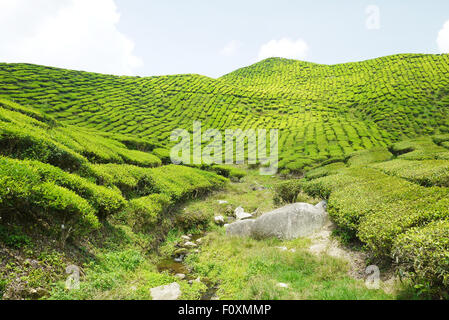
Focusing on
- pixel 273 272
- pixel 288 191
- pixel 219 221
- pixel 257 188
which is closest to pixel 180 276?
pixel 273 272

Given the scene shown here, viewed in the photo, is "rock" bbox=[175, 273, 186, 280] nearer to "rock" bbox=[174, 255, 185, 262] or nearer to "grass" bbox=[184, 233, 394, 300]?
"grass" bbox=[184, 233, 394, 300]

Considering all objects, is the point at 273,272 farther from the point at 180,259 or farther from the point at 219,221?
the point at 219,221

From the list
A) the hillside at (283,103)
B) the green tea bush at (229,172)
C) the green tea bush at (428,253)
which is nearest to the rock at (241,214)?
the green tea bush at (428,253)

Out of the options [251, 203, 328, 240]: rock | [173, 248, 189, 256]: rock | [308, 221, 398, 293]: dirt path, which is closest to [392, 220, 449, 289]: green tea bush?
[308, 221, 398, 293]: dirt path

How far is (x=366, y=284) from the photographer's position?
7.12 metres

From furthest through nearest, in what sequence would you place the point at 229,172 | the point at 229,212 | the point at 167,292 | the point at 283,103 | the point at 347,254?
the point at 283,103 → the point at 229,172 → the point at 229,212 → the point at 347,254 → the point at 167,292

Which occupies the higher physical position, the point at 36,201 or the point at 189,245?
the point at 36,201

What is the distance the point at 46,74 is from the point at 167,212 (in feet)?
299

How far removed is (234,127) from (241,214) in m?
53.0

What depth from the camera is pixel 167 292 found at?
7.39 meters

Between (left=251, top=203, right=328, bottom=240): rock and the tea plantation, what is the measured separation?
1.38 meters

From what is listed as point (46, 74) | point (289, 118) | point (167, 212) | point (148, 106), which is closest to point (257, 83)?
point (289, 118)

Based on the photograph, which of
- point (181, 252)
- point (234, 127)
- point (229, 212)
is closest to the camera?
point (181, 252)
